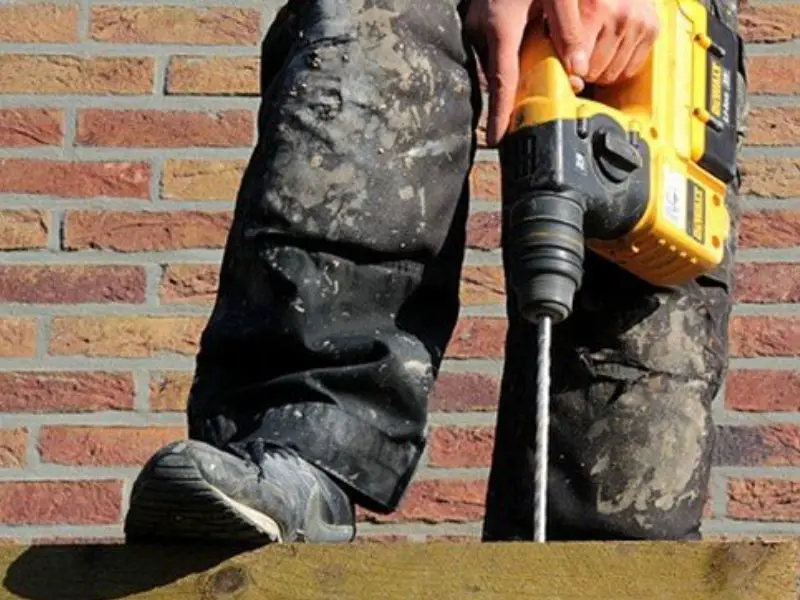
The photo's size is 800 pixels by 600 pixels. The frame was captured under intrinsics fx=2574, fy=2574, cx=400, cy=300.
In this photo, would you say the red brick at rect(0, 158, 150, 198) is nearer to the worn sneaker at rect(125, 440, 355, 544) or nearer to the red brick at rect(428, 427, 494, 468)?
the red brick at rect(428, 427, 494, 468)

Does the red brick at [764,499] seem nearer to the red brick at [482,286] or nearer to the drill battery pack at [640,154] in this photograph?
the red brick at [482,286]

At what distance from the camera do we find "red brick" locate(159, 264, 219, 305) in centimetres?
298

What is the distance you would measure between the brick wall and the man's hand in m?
0.90

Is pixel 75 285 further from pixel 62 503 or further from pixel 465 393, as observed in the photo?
pixel 465 393

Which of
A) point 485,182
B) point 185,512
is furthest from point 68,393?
point 185,512

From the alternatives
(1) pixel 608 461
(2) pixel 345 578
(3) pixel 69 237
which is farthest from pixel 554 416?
(3) pixel 69 237

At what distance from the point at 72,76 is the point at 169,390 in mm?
411

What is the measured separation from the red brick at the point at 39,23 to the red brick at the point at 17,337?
35cm

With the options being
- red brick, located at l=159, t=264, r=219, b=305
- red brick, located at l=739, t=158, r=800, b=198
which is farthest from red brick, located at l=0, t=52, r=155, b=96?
red brick, located at l=739, t=158, r=800, b=198

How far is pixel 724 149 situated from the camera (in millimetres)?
2180

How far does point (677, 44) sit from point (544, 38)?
0.46 ft

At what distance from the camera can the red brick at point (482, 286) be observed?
2980 mm

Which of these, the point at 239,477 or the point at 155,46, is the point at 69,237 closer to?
the point at 155,46

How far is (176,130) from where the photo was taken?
305cm
